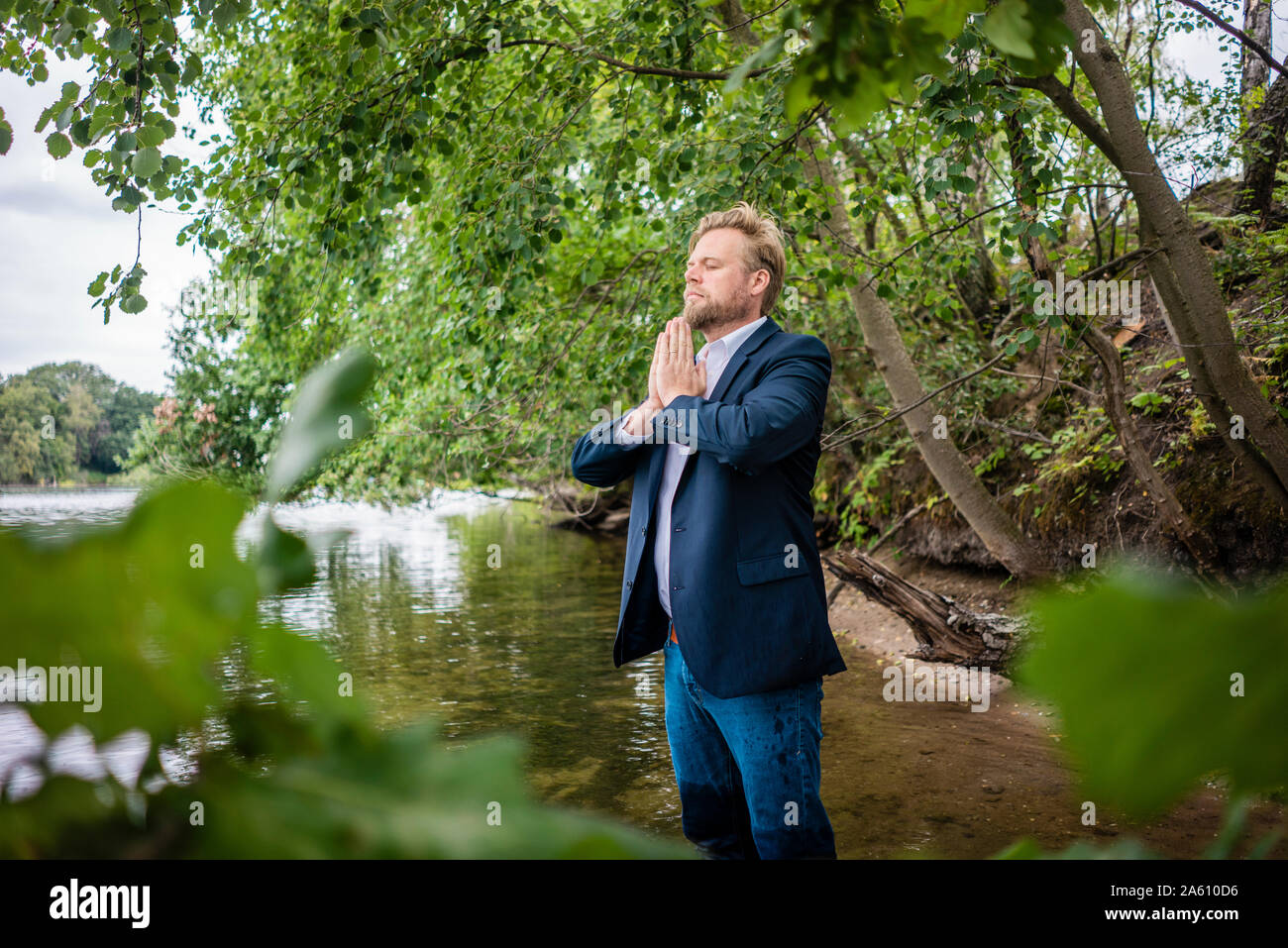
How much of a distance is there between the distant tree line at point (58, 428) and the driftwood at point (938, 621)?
623 centimetres

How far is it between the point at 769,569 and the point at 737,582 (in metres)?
0.10

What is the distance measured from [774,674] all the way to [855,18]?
210cm

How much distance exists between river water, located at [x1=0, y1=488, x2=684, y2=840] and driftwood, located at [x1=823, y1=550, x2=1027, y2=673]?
1.97 metres

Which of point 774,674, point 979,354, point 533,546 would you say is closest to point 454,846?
point 774,674

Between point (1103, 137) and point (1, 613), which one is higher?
point (1103, 137)

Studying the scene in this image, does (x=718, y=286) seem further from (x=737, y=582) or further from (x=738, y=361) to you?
(x=737, y=582)

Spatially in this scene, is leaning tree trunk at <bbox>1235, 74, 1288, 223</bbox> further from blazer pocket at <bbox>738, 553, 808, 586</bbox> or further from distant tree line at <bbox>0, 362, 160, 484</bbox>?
distant tree line at <bbox>0, 362, 160, 484</bbox>

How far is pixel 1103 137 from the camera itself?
15.3ft

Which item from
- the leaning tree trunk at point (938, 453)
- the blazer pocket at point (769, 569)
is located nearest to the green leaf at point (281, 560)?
the blazer pocket at point (769, 569)

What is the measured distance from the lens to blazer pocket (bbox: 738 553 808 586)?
8.34 ft

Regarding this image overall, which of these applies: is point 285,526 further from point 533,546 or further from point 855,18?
point 533,546

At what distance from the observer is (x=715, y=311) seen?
308 cm

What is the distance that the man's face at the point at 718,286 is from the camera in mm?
3070

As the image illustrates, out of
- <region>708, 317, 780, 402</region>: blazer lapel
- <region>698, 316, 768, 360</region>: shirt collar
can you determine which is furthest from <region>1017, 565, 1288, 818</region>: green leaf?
<region>698, 316, 768, 360</region>: shirt collar
